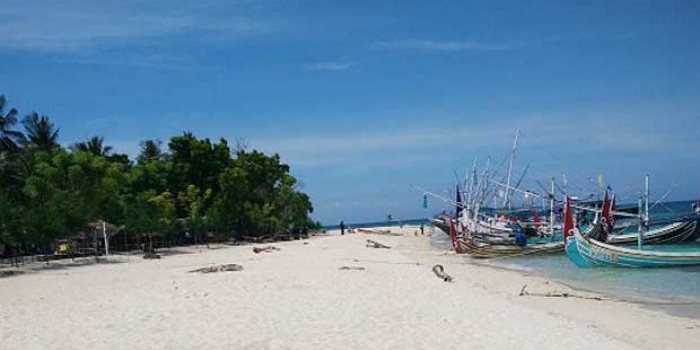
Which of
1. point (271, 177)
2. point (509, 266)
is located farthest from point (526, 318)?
point (271, 177)

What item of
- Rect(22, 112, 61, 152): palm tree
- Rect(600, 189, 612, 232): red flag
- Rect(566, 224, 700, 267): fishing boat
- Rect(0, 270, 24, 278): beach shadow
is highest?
Rect(22, 112, 61, 152): palm tree

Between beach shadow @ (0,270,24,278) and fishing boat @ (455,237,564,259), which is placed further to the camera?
fishing boat @ (455,237,564,259)

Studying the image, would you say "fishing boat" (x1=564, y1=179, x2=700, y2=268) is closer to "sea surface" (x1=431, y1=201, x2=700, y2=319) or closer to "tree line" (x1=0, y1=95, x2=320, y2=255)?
"sea surface" (x1=431, y1=201, x2=700, y2=319)

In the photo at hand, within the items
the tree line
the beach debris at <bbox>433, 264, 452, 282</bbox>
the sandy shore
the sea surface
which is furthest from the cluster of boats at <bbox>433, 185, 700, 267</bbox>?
the tree line

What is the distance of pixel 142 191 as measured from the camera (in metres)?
55.1

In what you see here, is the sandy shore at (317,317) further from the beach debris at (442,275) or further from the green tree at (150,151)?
the green tree at (150,151)

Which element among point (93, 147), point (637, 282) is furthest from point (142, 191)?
point (637, 282)

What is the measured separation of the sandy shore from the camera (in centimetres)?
1123

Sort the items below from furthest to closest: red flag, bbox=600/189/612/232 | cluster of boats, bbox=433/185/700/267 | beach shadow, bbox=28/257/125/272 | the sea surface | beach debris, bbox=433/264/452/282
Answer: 1. beach shadow, bbox=28/257/125/272
2. red flag, bbox=600/189/612/232
3. cluster of boats, bbox=433/185/700/267
4. beach debris, bbox=433/264/452/282
5. the sea surface

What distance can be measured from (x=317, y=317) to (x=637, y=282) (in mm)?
15617

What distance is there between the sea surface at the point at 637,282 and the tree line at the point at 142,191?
2368 centimetres

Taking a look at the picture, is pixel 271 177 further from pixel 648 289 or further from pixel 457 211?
pixel 648 289

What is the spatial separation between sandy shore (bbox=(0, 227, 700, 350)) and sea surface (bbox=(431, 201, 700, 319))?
4.59 ft

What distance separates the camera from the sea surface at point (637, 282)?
18.7m
